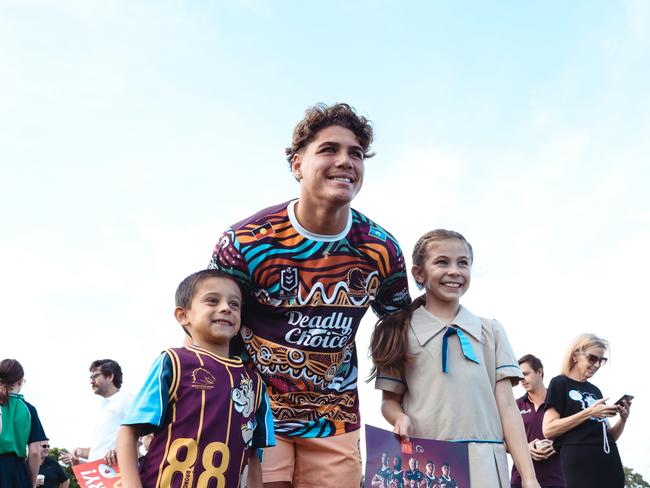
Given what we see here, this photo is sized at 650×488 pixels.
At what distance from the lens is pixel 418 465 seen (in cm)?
305

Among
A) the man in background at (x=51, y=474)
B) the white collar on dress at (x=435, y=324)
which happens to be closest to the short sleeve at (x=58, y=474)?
the man in background at (x=51, y=474)

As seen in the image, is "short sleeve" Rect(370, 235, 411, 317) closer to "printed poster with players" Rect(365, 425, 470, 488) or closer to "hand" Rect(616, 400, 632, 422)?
"printed poster with players" Rect(365, 425, 470, 488)

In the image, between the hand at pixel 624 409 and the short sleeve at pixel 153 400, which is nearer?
the short sleeve at pixel 153 400

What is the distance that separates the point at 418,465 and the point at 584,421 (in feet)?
10.1

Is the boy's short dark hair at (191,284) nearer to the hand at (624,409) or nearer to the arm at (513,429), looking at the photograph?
the arm at (513,429)

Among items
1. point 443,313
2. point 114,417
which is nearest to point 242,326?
point 443,313

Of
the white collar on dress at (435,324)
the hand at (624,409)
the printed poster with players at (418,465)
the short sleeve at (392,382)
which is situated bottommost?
the printed poster with players at (418,465)

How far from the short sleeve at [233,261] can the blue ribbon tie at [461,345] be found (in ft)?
3.03

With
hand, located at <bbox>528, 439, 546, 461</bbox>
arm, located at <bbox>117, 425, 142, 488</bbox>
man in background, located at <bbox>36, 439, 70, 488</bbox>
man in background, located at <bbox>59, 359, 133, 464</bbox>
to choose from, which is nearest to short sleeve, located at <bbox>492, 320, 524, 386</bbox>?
arm, located at <bbox>117, 425, 142, 488</bbox>

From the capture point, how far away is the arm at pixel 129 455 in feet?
8.98

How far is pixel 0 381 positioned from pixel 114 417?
41.7 inches

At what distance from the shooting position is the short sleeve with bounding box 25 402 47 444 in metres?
6.83

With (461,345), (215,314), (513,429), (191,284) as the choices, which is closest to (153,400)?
(215,314)

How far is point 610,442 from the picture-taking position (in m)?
5.71
